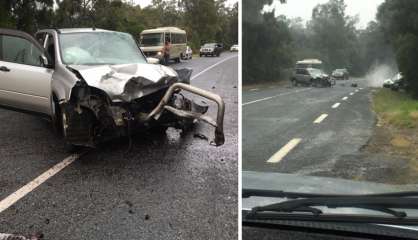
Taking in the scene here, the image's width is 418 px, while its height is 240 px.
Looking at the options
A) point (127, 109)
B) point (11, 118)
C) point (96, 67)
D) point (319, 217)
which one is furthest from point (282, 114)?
point (11, 118)

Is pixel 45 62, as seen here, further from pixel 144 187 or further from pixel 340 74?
pixel 340 74

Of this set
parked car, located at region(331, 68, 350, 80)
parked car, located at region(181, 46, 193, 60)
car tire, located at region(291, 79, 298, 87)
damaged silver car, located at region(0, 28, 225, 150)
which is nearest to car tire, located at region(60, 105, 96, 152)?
damaged silver car, located at region(0, 28, 225, 150)

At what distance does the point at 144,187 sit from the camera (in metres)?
1.47

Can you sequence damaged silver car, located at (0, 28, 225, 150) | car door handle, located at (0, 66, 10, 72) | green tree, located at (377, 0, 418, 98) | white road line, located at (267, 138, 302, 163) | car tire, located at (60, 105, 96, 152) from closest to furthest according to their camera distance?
green tree, located at (377, 0, 418, 98) → white road line, located at (267, 138, 302, 163) → damaged silver car, located at (0, 28, 225, 150) → car tire, located at (60, 105, 96, 152) → car door handle, located at (0, 66, 10, 72)

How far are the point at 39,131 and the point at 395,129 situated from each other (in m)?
1.15

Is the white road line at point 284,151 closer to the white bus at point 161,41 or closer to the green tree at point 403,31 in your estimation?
the green tree at point 403,31

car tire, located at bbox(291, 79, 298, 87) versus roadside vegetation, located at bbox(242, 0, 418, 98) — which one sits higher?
roadside vegetation, located at bbox(242, 0, 418, 98)

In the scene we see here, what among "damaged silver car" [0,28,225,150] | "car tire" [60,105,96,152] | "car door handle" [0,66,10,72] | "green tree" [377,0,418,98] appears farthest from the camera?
"car door handle" [0,66,10,72]

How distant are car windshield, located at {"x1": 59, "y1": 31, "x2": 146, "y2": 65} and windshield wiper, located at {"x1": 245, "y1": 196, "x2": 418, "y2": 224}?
57 centimetres

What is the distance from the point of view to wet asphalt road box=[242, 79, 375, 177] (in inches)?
50.2

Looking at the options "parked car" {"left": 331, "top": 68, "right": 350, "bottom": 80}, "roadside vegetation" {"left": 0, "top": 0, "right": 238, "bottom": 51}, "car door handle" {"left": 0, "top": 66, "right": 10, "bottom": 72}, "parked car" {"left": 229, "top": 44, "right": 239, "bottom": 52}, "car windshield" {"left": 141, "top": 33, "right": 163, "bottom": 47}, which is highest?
"roadside vegetation" {"left": 0, "top": 0, "right": 238, "bottom": 51}

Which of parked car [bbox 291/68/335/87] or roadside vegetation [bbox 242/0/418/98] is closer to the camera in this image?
roadside vegetation [bbox 242/0/418/98]

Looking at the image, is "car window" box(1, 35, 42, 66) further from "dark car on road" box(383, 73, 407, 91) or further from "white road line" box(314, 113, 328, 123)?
"dark car on road" box(383, 73, 407, 91)

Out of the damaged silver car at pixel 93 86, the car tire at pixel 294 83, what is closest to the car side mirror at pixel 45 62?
the damaged silver car at pixel 93 86
